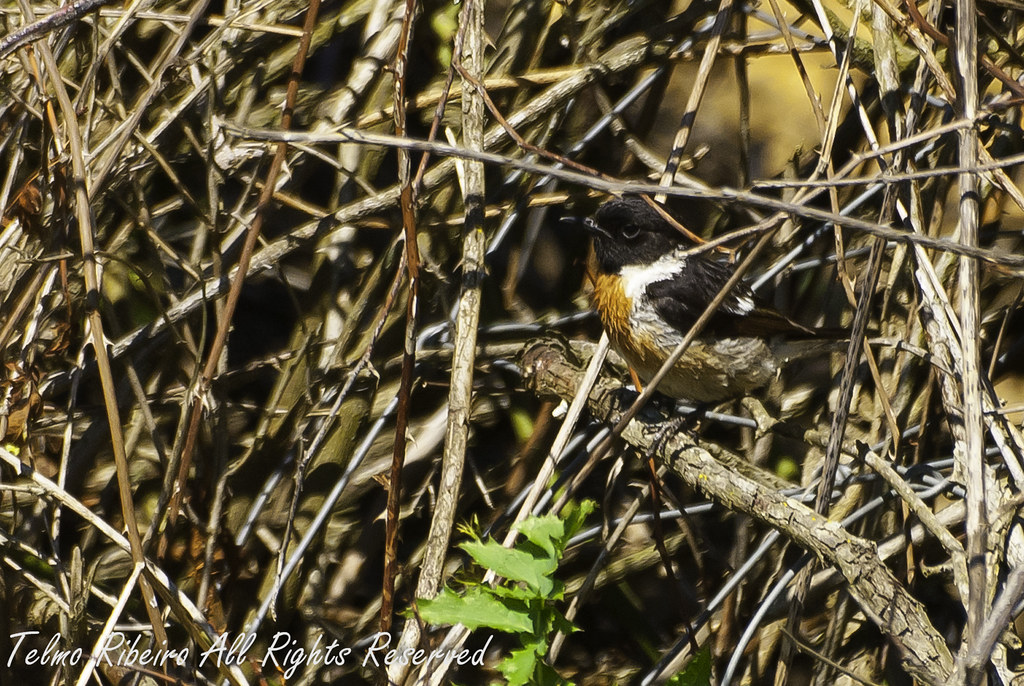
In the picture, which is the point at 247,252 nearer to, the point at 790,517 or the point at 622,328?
the point at 622,328

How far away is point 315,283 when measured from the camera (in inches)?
141

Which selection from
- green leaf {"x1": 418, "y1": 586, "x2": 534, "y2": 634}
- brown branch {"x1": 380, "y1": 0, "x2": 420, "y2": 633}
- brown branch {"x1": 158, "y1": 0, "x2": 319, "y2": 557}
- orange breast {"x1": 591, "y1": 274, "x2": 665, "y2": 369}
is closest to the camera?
green leaf {"x1": 418, "y1": 586, "x2": 534, "y2": 634}

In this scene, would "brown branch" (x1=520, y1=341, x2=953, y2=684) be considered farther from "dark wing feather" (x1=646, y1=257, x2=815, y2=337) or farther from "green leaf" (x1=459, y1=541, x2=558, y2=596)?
"green leaf" (x1=459, y1=541, x2=558, y2=596)

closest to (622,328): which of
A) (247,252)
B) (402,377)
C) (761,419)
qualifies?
(761,419)

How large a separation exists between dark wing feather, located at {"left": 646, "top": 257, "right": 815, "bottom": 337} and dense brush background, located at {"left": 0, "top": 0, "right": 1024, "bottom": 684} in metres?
0.31

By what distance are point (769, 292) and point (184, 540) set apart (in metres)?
2.63

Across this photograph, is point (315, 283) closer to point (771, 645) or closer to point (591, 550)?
point (591, 550)

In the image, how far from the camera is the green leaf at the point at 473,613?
2.02m

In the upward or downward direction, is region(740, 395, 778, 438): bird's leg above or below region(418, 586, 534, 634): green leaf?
below

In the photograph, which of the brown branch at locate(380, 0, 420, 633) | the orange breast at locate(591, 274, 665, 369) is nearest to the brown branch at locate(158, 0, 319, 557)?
the brown branch at locate(380, 0, 420, 633)

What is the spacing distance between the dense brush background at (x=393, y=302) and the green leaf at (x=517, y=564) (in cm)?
103

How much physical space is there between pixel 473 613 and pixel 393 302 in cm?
140

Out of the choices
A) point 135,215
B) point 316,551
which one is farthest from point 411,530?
point 135,215

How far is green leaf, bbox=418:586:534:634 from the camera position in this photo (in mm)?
2018
